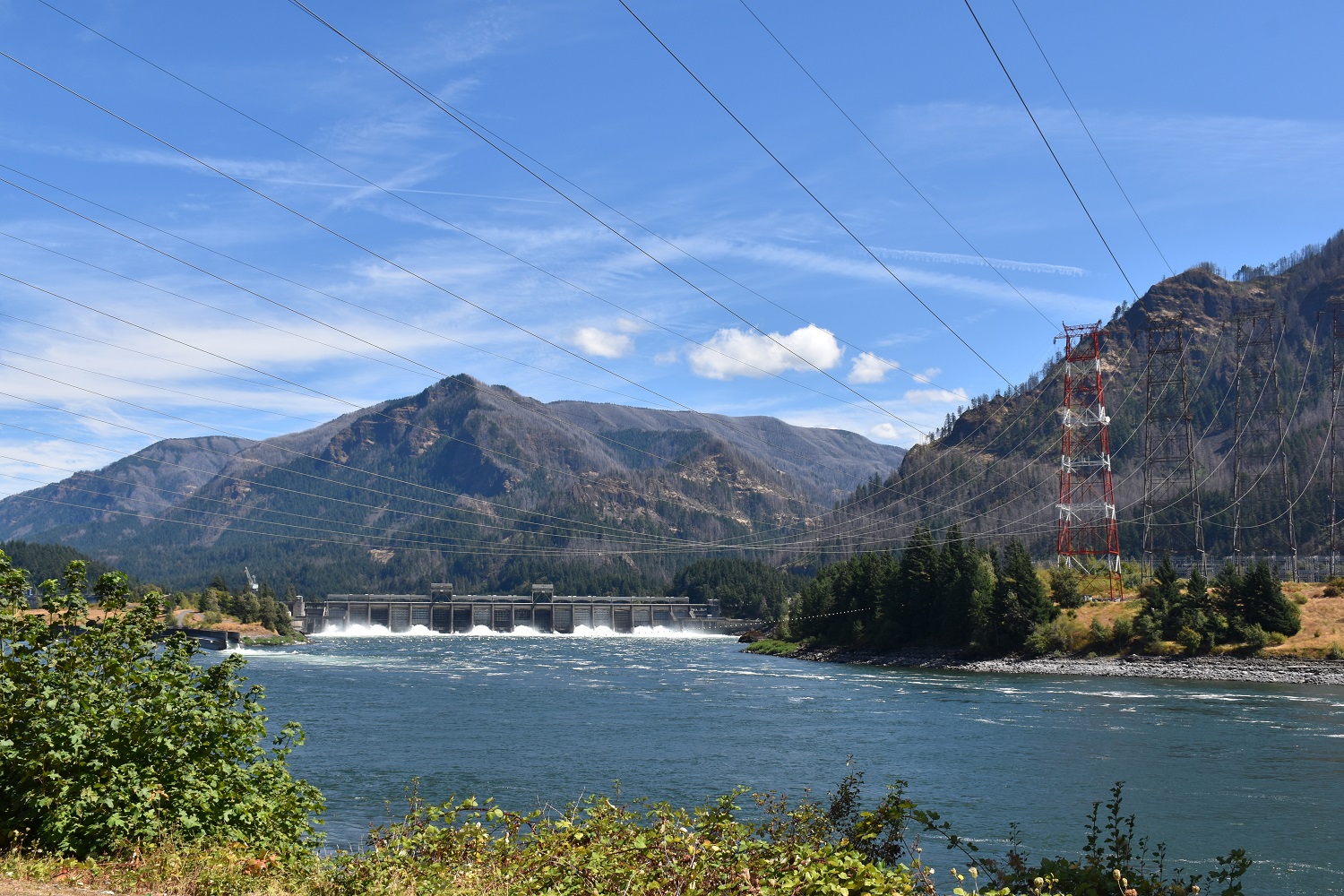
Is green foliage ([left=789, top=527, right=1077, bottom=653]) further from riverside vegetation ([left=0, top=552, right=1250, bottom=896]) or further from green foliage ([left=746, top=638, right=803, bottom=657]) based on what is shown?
riverside vegetation ([left=0, top=552, right=1250, bottom=896])

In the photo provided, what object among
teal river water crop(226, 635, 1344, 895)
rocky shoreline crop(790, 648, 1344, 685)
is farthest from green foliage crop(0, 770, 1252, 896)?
rocky shoreline crop(790, 648, 1344, 685)

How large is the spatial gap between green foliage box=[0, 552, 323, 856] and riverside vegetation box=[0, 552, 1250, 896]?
2 cm

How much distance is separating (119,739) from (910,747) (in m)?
40.7

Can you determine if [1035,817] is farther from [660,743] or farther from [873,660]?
→ [873,660]

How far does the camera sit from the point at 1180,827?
32531mm

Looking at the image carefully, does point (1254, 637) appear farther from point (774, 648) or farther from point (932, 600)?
point (774, 648)

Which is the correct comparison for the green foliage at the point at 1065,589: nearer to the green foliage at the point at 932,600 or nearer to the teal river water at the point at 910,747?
the green foliage at the point at 932,600

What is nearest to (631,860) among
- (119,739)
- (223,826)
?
(223,826)

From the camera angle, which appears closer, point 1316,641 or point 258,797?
point 258,797

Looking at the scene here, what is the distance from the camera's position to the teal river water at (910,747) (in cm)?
3344

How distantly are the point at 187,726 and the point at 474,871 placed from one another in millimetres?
4475

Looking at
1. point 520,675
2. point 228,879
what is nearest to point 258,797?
point 228,879

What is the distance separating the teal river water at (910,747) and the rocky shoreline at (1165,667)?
4286 millimetres

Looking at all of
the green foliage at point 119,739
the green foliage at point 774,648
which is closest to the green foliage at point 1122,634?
the green foliage at point 774,648
